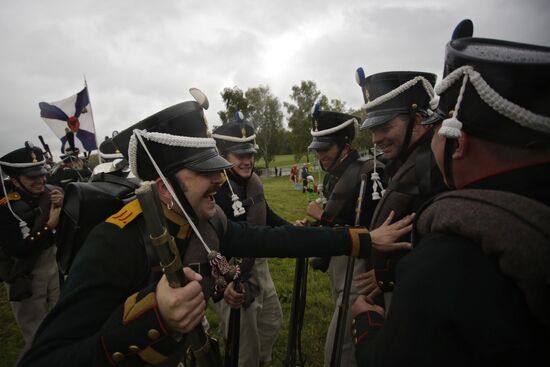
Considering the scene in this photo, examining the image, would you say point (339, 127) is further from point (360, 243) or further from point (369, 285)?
point (369, 285)

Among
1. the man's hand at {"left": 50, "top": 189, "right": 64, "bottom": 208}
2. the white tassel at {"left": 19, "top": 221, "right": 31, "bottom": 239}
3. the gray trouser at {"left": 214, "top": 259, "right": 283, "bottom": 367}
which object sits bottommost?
the gray trouser at {"left": 214, "top": 259, "right": 283, "bottom": 367}

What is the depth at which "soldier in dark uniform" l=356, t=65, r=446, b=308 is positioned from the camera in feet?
7.20

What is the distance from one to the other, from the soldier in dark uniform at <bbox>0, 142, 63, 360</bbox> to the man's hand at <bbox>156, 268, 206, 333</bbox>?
4.59 m

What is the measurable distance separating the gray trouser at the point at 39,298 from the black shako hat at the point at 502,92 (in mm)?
6519

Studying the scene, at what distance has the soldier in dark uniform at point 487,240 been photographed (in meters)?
0.87

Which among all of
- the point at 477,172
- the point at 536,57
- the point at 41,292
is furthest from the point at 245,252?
the point at 41,292

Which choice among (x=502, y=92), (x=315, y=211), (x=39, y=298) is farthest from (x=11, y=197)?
(x=502, y=92)

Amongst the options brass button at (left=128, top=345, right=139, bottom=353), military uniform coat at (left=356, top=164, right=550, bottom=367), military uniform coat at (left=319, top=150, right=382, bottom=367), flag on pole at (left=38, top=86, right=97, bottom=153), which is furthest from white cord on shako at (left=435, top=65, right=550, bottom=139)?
flag on pole at (left=38, top=86, right=97, bottom=153)

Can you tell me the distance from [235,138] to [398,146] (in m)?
2.69

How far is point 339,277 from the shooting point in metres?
3.76

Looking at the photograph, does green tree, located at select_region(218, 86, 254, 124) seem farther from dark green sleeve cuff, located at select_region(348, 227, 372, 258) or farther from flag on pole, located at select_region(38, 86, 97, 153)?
dark green sleeve cuff, located at select_region(348, 227, 372, 258)

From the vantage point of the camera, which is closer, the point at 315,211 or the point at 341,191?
the point at 341,191

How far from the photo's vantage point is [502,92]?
105cm

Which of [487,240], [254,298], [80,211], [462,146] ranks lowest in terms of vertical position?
[254,298]
